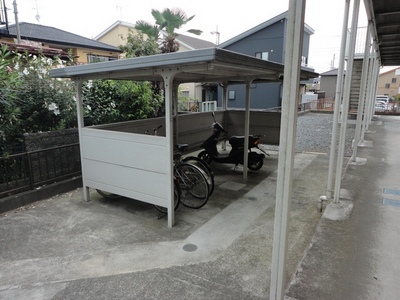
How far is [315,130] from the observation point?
10.5 m

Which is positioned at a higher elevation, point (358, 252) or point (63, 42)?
point (63, 42)

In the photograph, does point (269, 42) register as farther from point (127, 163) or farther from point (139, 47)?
point (127, 163)

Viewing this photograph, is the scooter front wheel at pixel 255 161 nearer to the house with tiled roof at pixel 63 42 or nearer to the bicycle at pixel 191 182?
the bicycle at pixel 191 182

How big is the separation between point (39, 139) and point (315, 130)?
30.4ft

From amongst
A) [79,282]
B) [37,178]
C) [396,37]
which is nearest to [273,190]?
[79,282]

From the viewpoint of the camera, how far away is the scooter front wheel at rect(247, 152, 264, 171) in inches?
217

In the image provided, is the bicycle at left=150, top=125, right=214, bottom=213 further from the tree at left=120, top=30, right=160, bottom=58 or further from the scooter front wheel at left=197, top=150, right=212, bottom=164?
the tree at left=120, top=30, right=160, bottom=58

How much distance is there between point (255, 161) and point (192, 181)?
211 cm

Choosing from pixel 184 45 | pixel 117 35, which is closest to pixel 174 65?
pixel 184 45

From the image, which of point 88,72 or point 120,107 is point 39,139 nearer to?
point 88,72

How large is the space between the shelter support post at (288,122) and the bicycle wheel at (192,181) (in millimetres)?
2022

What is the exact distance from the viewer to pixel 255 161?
5578 mm

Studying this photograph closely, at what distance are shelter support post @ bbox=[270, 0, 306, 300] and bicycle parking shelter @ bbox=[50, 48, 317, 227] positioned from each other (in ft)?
3.15

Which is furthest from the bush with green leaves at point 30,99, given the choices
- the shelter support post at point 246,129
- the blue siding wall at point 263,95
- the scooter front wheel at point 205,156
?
the blue siding wall at point 263,95
